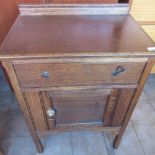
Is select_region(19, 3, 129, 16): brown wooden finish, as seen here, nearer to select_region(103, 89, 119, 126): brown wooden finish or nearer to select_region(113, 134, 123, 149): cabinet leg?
select_region(103, 89, 119, 126): brown wooden finish

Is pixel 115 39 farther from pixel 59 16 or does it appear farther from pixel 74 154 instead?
pixel 74 154

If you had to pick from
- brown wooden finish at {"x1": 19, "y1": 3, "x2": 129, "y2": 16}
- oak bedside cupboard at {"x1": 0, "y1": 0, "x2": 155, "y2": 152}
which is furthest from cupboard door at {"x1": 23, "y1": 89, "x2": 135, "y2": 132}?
brown wooden finish at {"x1": 19, "y1": 3, "x2": 129, "y2": 16}

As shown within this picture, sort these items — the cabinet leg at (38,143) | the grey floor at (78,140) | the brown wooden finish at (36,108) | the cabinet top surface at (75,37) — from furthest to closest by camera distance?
the grey floor at (78,140) → the cabinet leg at (38,143) → the brown wooden finish at (36,108) → the cabinet top surface at (75,37)

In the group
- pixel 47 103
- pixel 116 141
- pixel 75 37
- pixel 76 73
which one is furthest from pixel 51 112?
pixel 116 141

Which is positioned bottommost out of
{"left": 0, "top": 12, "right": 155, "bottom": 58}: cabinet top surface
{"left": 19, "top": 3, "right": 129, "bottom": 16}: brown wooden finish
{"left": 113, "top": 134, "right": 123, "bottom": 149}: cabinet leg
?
{"left": 113, "top": 134, "right": 123, "bottom": 149}: cabinet leg

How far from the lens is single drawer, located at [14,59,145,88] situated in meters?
0.69

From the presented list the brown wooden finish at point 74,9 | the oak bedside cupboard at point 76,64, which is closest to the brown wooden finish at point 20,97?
the oak bedside cupboard at point 76,64

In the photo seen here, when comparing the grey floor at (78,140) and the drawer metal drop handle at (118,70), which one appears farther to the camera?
the grey floor at (78,140)

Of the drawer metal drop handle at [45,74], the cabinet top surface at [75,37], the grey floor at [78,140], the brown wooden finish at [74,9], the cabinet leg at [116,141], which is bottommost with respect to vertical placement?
the grey floor at [78,140]

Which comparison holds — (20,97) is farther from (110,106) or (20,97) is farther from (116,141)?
(116,141)

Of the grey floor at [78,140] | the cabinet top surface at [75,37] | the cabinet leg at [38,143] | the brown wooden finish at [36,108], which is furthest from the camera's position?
the grey floor at [78,140]

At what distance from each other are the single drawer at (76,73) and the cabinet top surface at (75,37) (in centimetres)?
5

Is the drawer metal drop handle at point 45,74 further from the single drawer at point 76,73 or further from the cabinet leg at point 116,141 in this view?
the cabinet leg at point 116,141

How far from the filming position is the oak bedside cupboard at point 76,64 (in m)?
0.67
